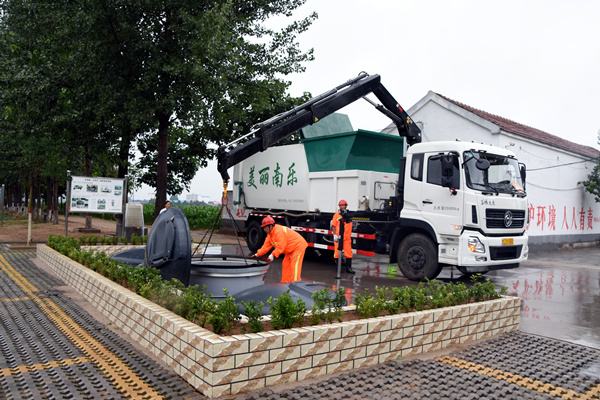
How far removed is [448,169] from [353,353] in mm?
5837

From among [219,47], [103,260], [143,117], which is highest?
[219,47]

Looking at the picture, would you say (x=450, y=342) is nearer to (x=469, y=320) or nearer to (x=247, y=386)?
(x=469, y=320)

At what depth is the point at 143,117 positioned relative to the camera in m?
12.7

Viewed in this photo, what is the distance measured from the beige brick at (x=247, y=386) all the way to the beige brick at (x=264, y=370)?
39mm

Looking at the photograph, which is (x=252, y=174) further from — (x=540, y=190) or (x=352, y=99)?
(x=540, y=190)

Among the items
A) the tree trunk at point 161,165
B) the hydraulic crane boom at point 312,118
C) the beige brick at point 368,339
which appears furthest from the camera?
the tree trunk at point 161,165

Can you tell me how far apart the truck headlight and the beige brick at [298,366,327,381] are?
588 centimetres

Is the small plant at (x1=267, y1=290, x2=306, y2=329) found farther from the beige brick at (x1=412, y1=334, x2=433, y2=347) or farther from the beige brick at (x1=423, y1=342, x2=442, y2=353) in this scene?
the beige brick at (x1=423, y1=342, x2=442, y2=353)

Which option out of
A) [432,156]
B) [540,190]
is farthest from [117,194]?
[540,190]

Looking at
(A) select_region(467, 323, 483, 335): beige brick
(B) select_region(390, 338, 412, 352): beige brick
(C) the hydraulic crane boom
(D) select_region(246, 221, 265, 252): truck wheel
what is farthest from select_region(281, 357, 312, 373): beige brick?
(D) select_region(246, 221, 265, 252): truck wheel

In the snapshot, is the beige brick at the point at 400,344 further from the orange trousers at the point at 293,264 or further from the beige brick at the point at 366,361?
the orange trousers at the point at 293,264

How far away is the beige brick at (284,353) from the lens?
157 inches

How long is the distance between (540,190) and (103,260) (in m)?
16.8

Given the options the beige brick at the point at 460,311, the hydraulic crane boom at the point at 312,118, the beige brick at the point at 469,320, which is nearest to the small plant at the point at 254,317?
the beige brick at the point at 460,311
